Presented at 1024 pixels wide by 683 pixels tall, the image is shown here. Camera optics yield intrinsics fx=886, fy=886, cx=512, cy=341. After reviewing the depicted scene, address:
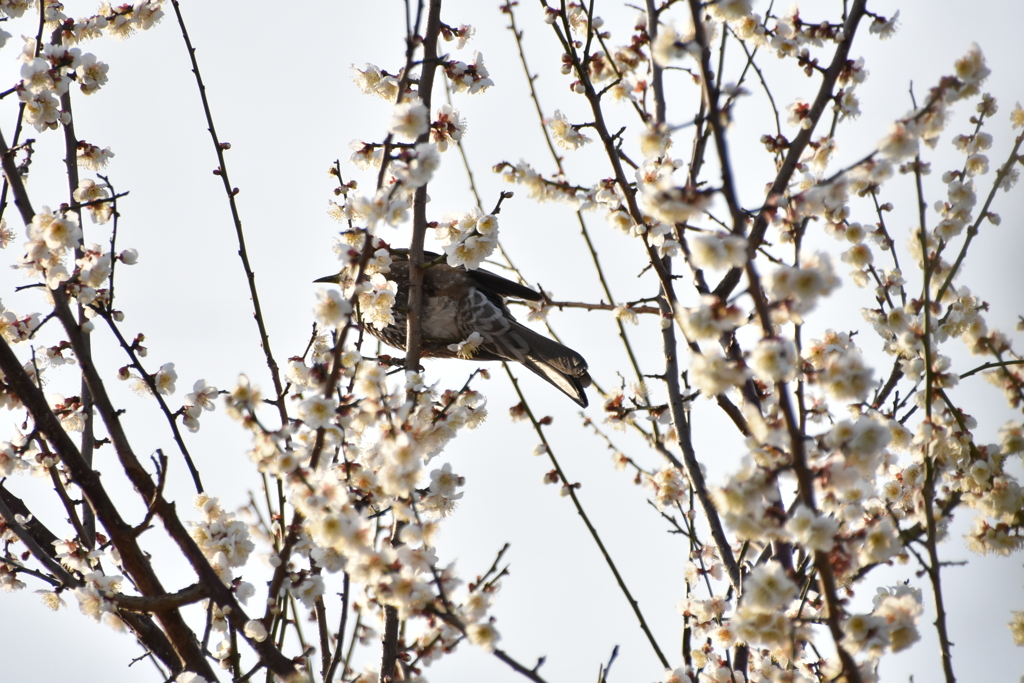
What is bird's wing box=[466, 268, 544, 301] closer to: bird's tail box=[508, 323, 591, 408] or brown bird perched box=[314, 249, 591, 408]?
brown bird perched box=[314, 249, 591, 408]

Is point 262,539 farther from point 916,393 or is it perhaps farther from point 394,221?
point 916,393

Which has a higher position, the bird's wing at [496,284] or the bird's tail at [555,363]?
the bird's wing at [496,284]

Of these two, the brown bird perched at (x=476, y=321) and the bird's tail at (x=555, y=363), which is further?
the brown bird perched at (x=476, y=321)

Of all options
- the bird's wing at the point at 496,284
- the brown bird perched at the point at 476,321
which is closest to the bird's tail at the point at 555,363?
the brown bird perched at the point at 476,321

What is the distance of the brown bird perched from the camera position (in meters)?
4.29

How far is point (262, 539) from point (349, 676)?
46 centimetres

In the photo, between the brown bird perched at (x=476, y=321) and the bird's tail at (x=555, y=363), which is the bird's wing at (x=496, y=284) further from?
the bird's tail at (x=555, y=363)

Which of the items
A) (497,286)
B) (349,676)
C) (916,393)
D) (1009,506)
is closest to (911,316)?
(916,393)

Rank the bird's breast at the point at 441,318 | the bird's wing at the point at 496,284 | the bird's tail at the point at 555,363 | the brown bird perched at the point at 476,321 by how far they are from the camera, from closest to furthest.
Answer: the bird's tail at the point at 555,363
the brown bird perched at the point at 476,321
the bird's wing at the point at 496,284
the bird's breast at the point at 441,318

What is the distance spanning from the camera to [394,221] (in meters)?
1.77

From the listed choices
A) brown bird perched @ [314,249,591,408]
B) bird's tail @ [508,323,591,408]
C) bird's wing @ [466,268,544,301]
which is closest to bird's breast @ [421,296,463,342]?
brown bird perched @ [314,249,591,408]

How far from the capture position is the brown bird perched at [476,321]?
14.1 ft

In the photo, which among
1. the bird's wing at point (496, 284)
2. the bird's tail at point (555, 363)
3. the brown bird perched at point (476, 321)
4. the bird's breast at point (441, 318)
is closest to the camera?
the bird's tail at point (555, 363)

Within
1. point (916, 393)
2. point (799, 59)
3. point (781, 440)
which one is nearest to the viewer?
point (781, 440)
